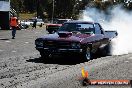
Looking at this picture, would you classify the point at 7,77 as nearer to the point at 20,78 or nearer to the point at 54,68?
the point at 20,78

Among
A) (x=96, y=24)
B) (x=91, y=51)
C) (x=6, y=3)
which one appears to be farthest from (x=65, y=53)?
(x=6, y=3)

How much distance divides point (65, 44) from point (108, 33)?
431 centimetres

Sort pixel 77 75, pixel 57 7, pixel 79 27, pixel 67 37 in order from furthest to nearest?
pixel 57 7 → pixel 79 27 → pixel 67 37 → pixel 77 75

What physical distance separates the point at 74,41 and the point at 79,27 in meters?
1.56

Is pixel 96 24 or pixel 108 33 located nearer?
pixel 96 24

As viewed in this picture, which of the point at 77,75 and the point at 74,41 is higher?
the point at 74,41

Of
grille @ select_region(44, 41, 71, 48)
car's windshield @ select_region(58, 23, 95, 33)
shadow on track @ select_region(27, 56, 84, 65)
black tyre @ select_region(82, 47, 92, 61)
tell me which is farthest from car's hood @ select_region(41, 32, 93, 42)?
shadow on track @ select_region(27, 56, 84, 65)

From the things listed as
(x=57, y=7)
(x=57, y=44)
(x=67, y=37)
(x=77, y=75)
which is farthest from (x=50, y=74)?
(x=57, y=7)

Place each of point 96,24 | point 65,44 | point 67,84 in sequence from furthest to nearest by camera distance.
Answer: point 96,24, point 65,44, point 67,84

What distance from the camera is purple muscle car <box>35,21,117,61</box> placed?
12.8 metres

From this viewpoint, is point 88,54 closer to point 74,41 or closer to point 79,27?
point 74,41

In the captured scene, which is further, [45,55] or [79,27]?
[79,27]

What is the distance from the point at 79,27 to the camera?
46.5 ft

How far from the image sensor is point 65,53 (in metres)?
12.9
